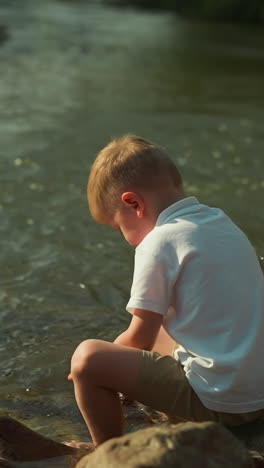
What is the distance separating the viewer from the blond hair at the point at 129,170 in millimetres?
3184

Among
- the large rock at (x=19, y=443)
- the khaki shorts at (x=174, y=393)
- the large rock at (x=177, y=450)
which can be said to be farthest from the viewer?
the khaki shorts at (x=174, y=393)

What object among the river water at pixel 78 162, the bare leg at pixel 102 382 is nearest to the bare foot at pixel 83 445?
the bare leg at pixel 102 382

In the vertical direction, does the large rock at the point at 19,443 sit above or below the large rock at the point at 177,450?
below

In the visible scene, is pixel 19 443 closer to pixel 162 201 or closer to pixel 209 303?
pixel 209 303

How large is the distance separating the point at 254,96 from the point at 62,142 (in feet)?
16.4

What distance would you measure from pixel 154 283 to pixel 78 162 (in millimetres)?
4897

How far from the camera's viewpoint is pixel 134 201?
3.20 m

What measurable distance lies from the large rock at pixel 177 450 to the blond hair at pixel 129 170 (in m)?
1.04

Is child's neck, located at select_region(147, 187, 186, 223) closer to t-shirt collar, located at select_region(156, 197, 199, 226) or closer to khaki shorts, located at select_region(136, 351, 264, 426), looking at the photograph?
t-shirt collar, located at select_region(156, 197, 199, 226)

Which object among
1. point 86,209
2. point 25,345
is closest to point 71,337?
point 25,345

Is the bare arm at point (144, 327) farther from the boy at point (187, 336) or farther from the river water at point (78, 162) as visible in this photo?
the river water at point (78, 162)

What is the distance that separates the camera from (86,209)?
636cm

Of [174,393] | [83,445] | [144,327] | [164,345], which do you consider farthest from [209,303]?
[83,445]

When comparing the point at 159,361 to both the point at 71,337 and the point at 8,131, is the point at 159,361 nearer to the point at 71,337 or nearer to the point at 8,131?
the point at 71,337
